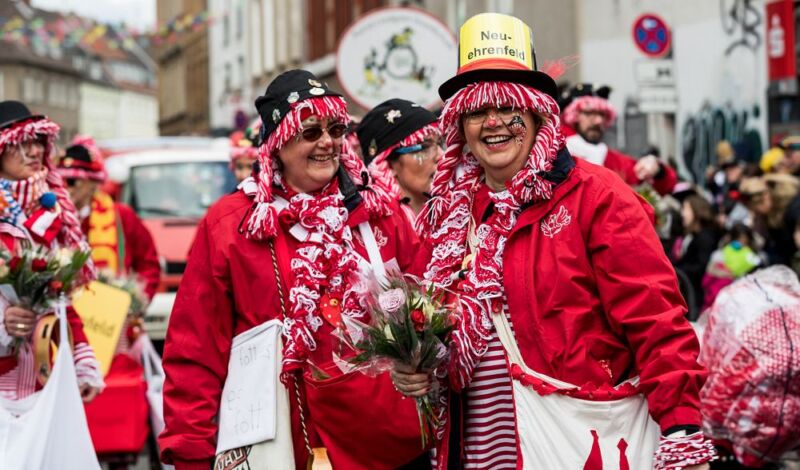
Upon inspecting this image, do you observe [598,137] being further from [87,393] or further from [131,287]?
[87,393]

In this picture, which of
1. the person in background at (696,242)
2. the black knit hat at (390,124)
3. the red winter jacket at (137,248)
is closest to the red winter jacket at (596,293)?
the black knit hat at (390,124)

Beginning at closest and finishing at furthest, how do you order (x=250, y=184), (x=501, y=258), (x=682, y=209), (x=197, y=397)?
(x=501, y=258) → (x=197, y=397) → (x=250, y=184) → (x=682, y=209)

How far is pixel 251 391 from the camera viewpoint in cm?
461

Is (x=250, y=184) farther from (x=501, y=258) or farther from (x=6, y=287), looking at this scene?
(x=6, y=287)

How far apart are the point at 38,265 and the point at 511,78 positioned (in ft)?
8.97

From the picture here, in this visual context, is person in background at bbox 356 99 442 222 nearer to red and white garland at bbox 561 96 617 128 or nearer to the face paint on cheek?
red and white garland at bbox 561 96 617 128

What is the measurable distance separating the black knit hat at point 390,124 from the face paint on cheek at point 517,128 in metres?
2.36

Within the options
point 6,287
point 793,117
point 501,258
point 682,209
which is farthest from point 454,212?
point 793,117

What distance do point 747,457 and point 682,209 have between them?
586cm

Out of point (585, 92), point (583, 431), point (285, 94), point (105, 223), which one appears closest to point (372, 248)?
point (285, 94)

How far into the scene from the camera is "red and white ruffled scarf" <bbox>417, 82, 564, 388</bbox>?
4.18 metres

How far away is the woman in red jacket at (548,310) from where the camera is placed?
3.94 m

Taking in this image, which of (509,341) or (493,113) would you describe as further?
(493,113)

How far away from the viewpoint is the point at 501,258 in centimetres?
422
